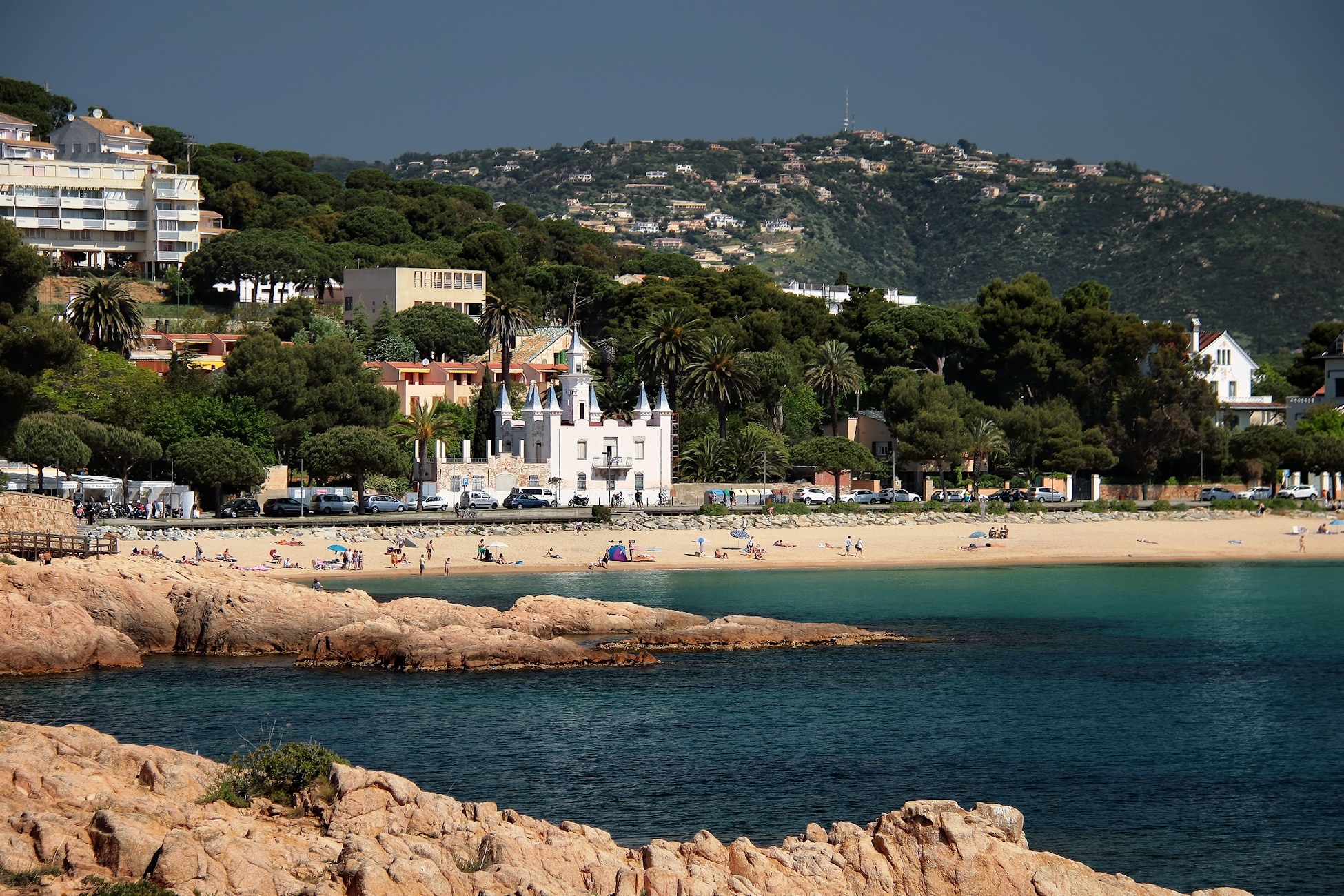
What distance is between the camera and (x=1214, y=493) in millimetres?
79438

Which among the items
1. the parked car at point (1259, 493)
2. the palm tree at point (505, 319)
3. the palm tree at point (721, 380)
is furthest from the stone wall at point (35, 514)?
the parked car at point (1259, 493)

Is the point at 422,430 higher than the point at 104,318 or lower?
lower

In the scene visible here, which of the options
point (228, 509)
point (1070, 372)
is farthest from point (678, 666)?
point (1070, 372)

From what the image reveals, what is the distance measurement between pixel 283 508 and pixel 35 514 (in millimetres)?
21577

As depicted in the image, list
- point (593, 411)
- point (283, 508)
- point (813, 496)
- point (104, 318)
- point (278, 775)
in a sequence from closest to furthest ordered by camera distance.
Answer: point (278, 775) → point (283, 508) → point (813, 496) → point (593, 411) → point (104, 318)

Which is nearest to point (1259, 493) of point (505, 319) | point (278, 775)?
point (505, 319)

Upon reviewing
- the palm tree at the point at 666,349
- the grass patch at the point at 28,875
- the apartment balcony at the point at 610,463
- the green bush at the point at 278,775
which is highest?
the palm tree at the point at 666,349

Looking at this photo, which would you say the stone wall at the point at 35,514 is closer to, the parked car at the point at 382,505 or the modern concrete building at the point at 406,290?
the parked car at the point at 382,505

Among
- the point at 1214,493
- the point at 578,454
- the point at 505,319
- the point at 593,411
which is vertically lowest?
the point at 1214,493

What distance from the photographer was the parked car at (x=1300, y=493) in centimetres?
7775

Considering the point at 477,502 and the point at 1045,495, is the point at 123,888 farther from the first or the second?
the point at 1045,495

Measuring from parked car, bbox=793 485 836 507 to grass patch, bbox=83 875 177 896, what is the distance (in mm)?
57842

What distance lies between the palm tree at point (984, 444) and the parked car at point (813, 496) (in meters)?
9.71

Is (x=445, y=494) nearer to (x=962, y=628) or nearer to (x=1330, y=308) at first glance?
(x=962, y=628)
